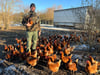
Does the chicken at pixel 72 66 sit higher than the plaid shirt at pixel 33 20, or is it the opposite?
the plaid shirt at pixel 33 20

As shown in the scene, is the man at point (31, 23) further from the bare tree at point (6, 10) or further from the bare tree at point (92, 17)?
the bare tree at point (6, 10)

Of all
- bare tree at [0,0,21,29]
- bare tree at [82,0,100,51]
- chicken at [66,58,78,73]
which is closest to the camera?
chicken at [66,58,78,73]

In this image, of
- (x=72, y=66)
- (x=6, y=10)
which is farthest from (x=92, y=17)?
(x=6, y=10)

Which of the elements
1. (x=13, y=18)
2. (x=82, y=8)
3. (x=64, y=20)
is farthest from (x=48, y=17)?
(x=82, y=8)

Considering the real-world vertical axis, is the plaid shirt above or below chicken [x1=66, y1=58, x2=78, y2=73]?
above

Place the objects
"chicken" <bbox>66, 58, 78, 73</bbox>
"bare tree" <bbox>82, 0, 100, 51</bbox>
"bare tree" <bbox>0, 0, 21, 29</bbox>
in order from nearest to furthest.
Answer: "chicken" <bbox>66, 58, 78, 73</bbox> < "bare tree" <bbox>82, 0, 100, 51</bbox> < "bare tree" <bbox>0, 0, 21, 29</bbox>

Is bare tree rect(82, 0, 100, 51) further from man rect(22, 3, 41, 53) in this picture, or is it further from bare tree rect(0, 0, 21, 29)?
Answer: bare tree rect(0, 0, 21, 29)

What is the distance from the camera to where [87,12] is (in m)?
3.49

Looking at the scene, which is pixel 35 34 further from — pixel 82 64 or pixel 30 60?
pixel 82 64

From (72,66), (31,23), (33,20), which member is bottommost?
(72,66)

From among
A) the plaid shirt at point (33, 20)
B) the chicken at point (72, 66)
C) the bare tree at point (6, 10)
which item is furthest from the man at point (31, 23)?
the bare tree at point (6, 10)

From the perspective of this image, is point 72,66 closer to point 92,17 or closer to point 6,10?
point 92,17

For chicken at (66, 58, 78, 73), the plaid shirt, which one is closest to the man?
the plaid shirt

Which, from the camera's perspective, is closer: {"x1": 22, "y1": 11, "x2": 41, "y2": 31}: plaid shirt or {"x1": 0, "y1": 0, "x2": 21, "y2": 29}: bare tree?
{"x1": 22, "y1": 11, "x2": 41, "y2": 31}: plaid shirt
